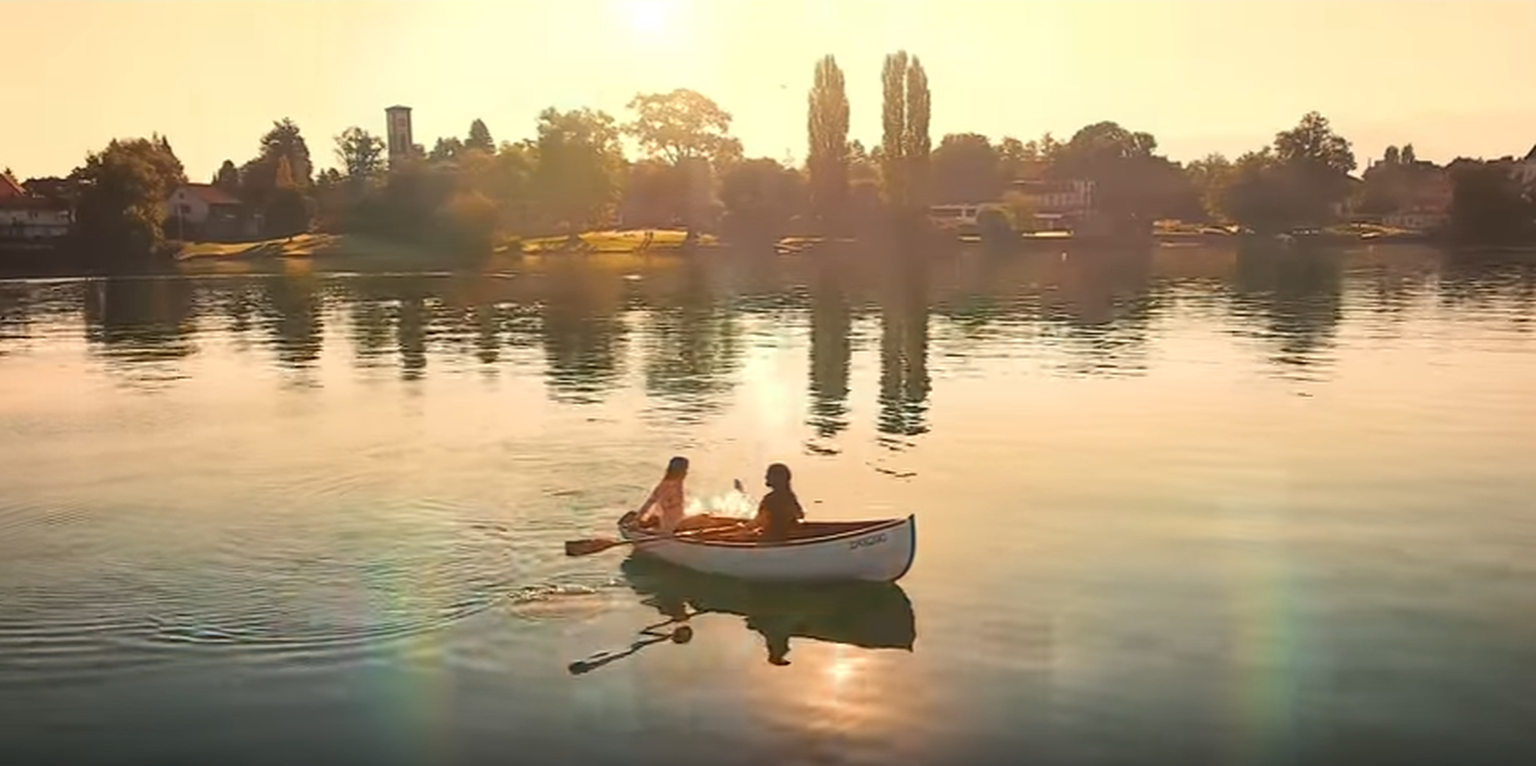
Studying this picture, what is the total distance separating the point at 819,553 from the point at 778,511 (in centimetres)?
118

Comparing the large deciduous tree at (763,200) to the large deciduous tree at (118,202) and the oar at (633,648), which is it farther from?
the oar at (633,648)

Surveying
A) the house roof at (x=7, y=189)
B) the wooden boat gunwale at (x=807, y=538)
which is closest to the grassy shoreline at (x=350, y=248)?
the house roof at (x=7, y=189)

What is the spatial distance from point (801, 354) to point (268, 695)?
44.9m

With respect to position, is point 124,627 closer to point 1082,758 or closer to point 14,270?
point 1082,758

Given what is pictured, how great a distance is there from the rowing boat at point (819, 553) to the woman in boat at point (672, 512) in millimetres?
870

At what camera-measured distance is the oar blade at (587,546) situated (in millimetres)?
26438

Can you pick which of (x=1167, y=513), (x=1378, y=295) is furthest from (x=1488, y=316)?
(x=1167, y=513)

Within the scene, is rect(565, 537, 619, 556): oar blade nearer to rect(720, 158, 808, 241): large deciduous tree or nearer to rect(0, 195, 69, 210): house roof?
rect(720, 158, 808, 241): large deciduous tree

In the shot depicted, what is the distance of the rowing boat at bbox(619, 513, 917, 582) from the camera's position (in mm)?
23922

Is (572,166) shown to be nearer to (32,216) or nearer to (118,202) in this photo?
(118,202)

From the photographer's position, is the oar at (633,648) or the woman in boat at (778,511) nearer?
the oar at (633,648)

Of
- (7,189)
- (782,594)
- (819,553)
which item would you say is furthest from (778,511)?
(7,189)

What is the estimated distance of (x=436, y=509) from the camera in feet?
105

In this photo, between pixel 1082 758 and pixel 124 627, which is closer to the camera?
pixel 1082 758
